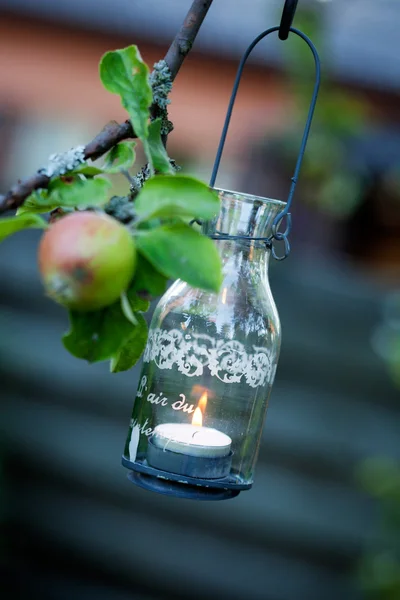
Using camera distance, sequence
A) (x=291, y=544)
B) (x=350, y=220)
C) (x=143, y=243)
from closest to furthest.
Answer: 1. (x=143, y=243)
2. (x=291, y=544)
3. (x=350, y=220)

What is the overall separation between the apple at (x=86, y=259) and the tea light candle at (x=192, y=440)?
26 centimetres

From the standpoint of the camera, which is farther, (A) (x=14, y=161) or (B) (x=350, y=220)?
(A) (x=14, y=161)

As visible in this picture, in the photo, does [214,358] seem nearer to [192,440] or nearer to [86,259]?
[192,440]

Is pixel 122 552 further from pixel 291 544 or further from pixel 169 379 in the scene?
pixel 169 379

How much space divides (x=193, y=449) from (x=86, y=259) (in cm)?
29

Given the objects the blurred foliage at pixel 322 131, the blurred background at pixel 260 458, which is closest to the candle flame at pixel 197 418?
the blurred foliage at pixel 322 131

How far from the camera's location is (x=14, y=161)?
3832 mm

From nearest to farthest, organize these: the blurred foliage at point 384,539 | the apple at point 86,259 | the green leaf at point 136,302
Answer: the apple at point 86,259 → the green leaf at point 136,302 → the blurred foliage at point 384,539

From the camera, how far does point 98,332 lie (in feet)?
1.93

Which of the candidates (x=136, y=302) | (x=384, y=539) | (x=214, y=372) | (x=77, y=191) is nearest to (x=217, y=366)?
(x=214, y=372)

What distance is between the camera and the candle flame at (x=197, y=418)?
0.76 metres

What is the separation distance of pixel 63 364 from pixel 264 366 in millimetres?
1912

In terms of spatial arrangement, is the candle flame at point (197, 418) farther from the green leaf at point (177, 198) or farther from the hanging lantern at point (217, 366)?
the green leaf at point (177, 198)

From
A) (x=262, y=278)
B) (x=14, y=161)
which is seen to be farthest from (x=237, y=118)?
(x=262, y=278)
